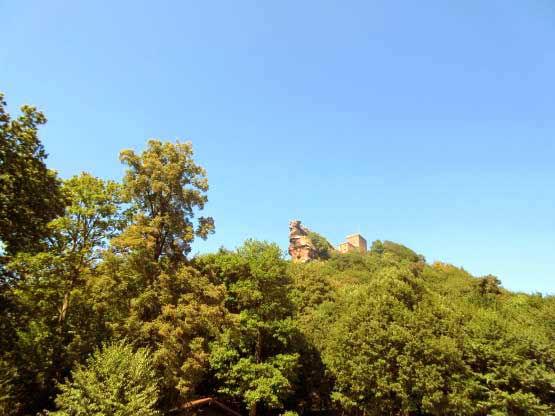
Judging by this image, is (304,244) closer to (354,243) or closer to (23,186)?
(354,243)

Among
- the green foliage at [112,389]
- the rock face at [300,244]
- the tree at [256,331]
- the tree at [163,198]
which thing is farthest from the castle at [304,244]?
the green foliage at [112,389]

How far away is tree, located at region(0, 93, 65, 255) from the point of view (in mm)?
11625

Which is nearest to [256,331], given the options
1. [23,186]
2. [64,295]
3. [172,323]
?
[172,323]

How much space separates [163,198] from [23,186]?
9.27m

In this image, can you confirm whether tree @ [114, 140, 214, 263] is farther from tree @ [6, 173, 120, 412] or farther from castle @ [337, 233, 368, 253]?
castle @ [337, 233, 368, 253]

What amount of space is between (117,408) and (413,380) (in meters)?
17.8

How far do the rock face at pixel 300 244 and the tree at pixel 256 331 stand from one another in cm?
8446

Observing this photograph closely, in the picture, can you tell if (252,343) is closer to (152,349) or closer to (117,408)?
(152,349)

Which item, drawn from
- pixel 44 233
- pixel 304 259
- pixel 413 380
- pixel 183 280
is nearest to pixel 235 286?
pixel 183 280

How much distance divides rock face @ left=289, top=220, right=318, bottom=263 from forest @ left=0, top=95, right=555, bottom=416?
86.0 metres

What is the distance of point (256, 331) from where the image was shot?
25.4 m

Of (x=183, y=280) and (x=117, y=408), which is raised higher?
(x=183, y=280)

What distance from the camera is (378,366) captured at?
22.4 meters

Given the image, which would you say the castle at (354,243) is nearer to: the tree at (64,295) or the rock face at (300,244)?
the rock face at (300,244)
